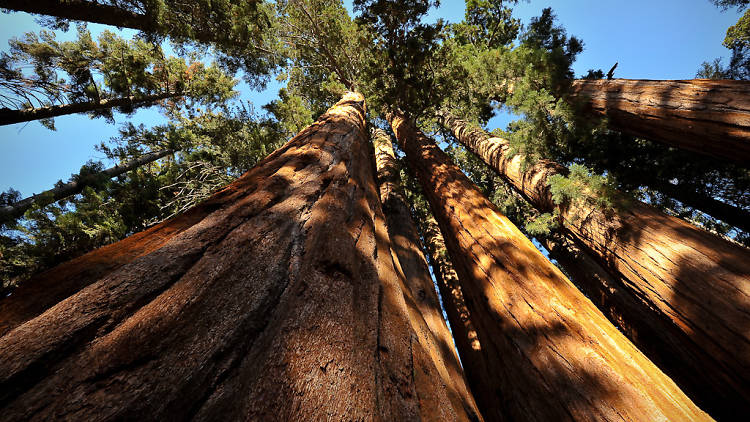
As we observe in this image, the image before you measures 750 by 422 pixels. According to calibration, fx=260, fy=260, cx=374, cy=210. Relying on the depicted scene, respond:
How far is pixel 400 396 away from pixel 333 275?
475 millimetres

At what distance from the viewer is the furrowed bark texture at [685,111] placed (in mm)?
2518

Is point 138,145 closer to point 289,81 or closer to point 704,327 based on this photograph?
point 289,81

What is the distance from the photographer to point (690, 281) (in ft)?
6.28

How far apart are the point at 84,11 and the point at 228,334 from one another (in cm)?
748

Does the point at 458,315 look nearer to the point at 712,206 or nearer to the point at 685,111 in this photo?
the point at 685,111

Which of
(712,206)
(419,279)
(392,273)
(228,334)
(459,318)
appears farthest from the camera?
(712,206)

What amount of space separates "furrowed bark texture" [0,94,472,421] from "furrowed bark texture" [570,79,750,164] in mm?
3780

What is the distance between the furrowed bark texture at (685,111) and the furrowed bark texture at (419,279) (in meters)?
3.09

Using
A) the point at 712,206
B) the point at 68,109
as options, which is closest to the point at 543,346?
the point at 712,206

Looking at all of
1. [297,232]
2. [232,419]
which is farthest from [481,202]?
[232,419]

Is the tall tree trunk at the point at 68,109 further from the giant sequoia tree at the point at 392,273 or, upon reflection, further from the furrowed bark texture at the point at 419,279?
the furrowed bark texture at the point at 419,279

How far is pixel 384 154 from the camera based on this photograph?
605 centimetres

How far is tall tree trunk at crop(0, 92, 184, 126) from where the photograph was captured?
6.55m

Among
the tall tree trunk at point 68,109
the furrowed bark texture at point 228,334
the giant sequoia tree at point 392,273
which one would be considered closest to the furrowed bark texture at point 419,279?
the giant sequoia tree at point 392,273
